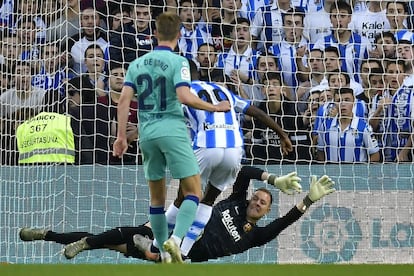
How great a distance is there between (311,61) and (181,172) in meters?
3.81

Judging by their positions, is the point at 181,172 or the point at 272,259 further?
the point at 272,259

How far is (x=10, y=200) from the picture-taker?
35.6ft

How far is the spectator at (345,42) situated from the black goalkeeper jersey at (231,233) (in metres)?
2.11

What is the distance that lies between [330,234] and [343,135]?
940 mm

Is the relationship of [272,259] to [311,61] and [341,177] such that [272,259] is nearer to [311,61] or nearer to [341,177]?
[341,177]

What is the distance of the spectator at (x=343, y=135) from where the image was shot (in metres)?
11.1

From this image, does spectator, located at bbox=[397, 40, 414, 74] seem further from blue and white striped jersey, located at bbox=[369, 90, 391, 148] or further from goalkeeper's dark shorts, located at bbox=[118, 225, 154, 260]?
goalkeeper's dark shorts, located at bbox=[118, 225, 154, 260]

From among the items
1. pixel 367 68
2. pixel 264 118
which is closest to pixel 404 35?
pixel 367 68

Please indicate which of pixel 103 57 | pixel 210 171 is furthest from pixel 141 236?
pixel 103 57

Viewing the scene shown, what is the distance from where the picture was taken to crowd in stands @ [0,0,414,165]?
35.4 ft

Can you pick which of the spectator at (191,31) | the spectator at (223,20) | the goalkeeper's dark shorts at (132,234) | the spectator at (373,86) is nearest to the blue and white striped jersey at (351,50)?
the spectator at (373,86)

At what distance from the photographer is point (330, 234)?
10953mm

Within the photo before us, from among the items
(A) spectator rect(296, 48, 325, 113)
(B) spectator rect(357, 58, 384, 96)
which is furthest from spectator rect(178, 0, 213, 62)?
(B) spectator rect(357, 58, 384, 96)
